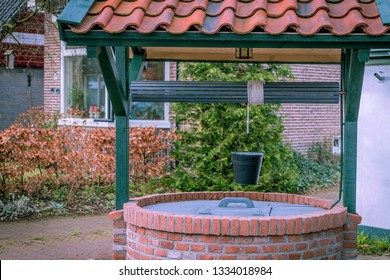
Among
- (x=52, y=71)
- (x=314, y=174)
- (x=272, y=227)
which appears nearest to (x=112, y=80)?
(x=272, y=227)

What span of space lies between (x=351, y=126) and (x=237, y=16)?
1660 millimetres

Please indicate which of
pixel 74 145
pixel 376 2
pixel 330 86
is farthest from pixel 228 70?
pixel 376 2

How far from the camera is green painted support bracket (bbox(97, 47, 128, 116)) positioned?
537 cm

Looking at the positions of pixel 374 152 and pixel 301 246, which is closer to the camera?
pixel 301 246

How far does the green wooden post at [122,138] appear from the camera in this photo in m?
6.11

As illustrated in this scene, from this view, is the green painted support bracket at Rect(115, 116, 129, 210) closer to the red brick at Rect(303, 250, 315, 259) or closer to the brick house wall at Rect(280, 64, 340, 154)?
the red brick at Rect(303, 250, 315, 259)

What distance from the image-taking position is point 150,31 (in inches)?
190

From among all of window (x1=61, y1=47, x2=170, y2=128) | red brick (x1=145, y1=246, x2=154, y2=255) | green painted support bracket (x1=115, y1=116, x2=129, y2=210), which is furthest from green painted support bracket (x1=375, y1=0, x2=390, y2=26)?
window (x1=61, y1=47, x2=170, y2=128)

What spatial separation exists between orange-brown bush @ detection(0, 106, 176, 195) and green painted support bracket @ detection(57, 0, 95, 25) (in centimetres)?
651

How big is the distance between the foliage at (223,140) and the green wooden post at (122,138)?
5.06m

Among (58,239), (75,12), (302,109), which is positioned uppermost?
(75,12)

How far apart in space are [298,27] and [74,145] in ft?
26.2

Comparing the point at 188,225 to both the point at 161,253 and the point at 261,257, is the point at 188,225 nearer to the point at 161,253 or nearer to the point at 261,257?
the point at 161,253

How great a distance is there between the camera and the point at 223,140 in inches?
447
